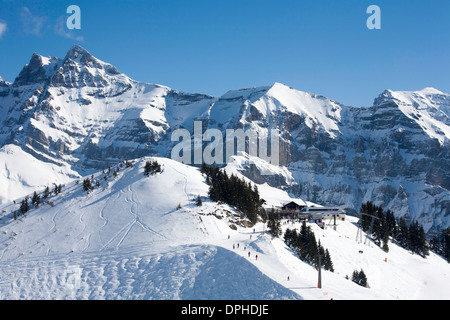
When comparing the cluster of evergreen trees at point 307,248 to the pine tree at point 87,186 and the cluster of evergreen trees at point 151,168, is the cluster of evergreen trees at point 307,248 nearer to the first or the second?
the cluster of evergreen trees at point 151,168

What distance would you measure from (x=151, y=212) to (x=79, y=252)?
1635 cm

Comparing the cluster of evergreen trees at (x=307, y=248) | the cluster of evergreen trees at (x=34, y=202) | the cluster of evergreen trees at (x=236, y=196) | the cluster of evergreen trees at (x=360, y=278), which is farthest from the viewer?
the cluster of evergreen trees at (x=236, y=196)

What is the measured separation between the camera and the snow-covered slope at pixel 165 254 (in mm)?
43031

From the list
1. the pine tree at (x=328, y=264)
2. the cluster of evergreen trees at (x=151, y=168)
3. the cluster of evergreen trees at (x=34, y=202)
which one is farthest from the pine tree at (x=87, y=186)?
the pine tree at (x=328, y=264)

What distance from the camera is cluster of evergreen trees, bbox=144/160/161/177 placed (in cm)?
9256

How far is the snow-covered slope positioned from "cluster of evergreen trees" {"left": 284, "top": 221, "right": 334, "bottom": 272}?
2.23 metres

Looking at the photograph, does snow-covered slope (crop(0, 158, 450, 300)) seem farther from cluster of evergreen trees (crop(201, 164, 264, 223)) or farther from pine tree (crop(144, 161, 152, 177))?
cluster of evergreen trees (crop(201, 164, 264, 223))

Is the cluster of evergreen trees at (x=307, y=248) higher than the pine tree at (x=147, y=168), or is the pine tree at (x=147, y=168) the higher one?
the pine tree at (x=147, y=168)

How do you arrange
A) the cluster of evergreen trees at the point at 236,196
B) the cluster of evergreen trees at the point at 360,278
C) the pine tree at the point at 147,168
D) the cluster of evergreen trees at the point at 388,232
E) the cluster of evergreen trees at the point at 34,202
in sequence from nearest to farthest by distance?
the cluster of evergreen trees at the point at 360,278, the cluster of evergreen trees at the point at 34,202, the cluster of evergreen trees at the point at 236,196, the pine tree at the point at 147,168, the cluster of evergreen trees at the point at 388,232

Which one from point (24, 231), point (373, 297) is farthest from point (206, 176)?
point (373, 297)

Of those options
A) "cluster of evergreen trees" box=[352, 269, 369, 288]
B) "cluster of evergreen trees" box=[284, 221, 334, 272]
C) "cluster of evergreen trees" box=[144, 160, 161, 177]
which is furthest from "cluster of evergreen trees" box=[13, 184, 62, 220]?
"cluster of evergreen trees" box=[352, 269, 369, 288]

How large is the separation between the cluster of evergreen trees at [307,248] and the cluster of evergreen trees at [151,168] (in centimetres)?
3781
